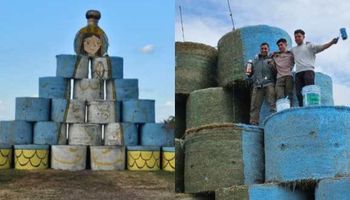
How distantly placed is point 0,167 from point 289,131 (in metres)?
4.80

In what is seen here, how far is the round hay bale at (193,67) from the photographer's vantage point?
284 centimetres

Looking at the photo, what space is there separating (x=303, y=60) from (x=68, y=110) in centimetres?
471

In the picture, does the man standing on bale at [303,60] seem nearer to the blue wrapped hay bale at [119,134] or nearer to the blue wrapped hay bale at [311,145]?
the blue wrapped hay bale at [311,145]

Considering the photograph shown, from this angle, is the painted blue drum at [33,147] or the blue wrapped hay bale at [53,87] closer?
the painted blue drum at [33,147]

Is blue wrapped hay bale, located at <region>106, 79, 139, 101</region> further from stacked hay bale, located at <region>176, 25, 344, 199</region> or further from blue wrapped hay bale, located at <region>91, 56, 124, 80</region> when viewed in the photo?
stacked hay bale, located at <region>176, 25, 344, 199</region>

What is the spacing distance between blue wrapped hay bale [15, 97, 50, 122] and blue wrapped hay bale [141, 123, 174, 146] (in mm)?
1169

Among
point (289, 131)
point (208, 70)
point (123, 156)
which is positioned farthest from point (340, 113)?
point (123, 156)

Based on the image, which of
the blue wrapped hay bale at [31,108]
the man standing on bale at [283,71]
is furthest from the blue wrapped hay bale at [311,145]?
the blue wrapped hay bale at [31,108]

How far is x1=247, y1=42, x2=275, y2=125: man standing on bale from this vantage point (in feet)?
7.95

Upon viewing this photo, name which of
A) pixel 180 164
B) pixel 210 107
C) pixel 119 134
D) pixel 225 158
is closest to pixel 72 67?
pixel 119 134

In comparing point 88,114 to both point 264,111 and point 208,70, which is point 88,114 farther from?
point 264,111

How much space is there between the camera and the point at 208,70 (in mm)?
2938

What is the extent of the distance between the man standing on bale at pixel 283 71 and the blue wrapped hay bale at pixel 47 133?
15.1 feet

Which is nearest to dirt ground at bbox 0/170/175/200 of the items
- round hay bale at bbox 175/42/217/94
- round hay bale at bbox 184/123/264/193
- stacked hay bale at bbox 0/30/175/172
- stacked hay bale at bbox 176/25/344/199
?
stacked hay bale at bbox 0/30/175/172
